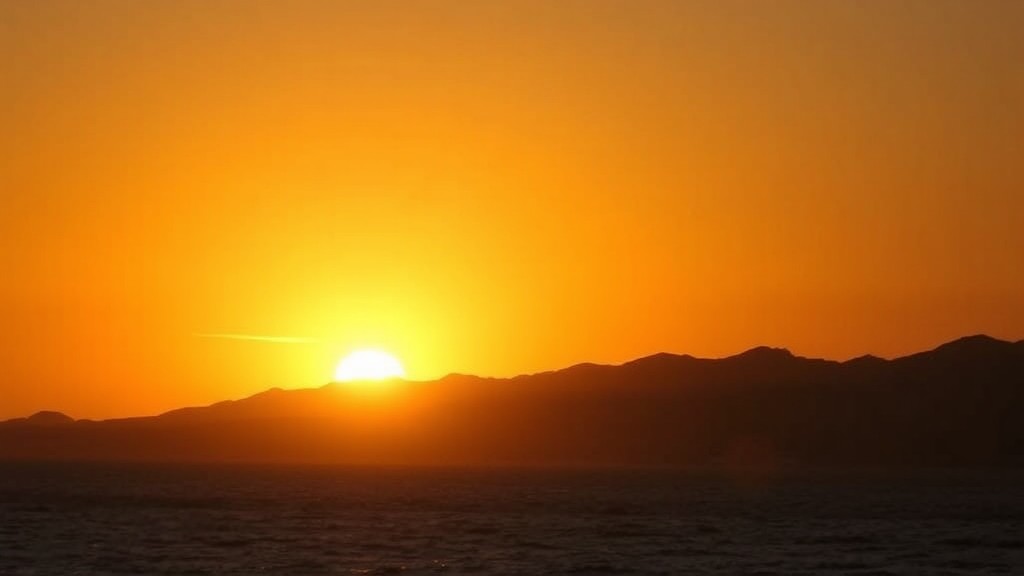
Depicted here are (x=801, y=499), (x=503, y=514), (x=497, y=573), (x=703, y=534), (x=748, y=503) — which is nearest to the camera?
(x=497, y=573)

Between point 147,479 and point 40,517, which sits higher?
point 147,479

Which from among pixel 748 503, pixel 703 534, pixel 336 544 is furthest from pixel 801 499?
pixel 336 544

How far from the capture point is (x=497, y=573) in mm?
58906

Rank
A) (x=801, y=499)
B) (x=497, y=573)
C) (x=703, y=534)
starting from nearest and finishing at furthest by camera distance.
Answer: (x=497, y=573) < (x=703, y=534) < (x=801, y=499)

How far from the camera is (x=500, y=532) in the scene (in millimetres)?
81312

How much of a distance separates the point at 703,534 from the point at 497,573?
2464 cm

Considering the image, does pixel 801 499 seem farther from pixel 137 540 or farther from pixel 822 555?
pixel 137 540

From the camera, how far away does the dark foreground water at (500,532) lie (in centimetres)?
6219

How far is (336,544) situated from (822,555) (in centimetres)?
2135

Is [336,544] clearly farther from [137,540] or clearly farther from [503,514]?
[503,514]

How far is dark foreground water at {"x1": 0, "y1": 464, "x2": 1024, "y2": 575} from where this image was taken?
62.2m

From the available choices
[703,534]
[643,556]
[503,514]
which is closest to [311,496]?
[503,514]

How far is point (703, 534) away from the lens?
266 feet

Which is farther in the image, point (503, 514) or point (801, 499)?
point (801, 499)
